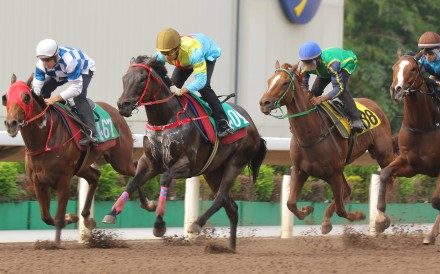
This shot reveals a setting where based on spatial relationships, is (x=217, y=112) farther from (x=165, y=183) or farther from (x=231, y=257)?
(x=231, y=257)

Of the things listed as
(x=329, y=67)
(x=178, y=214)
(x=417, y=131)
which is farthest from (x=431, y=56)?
(x=178, y=214)

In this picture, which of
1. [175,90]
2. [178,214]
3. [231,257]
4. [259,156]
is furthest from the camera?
[178,214]

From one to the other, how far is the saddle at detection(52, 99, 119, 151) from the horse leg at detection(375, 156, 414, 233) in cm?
268

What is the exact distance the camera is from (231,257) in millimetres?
8836

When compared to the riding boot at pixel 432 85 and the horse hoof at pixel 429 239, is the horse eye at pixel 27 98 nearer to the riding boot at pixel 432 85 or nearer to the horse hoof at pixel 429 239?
the riding boot at pixel 432 85

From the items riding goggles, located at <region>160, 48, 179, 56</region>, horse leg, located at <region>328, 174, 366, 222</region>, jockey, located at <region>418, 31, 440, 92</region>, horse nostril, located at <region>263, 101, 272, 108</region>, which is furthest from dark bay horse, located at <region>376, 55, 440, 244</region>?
riding goggles, located at <region>160, 48, 179, 56</region>

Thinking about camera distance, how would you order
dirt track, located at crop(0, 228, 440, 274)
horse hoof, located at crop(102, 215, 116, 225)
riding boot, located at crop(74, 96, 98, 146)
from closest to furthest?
1. dirt track, located at crop(0, 228, 440, 274)
2. horse hoof, located at crop(102, 215, 116, 225)
3. riding boot, located at crop(74, 96, 98, 146)

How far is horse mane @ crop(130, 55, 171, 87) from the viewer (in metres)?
9.05

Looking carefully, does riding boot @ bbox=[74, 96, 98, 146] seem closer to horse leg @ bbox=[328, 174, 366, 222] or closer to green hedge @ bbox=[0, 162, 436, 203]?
green hedge @ bbox=[0, 162, 436, 203]

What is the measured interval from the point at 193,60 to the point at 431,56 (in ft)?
7.35

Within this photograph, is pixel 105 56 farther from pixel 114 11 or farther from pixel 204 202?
pixel 204 202

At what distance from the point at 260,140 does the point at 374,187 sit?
2.82 metres

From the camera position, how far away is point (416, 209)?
15.1 m

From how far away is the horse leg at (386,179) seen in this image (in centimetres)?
1035
